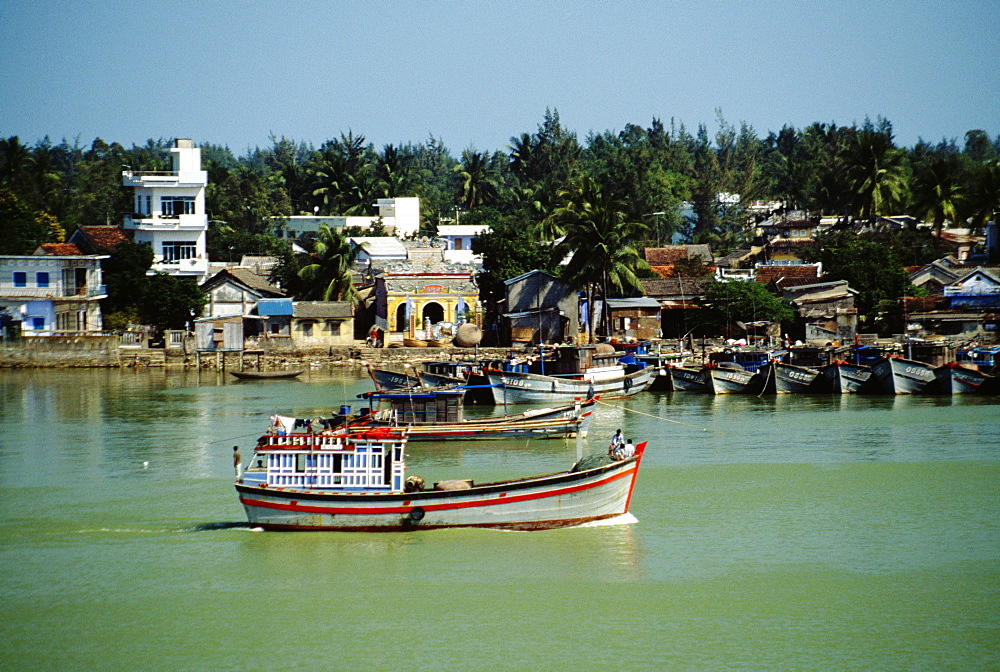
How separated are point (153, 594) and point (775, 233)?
67660 millimetres

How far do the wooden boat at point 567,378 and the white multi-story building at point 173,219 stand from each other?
1011 inches

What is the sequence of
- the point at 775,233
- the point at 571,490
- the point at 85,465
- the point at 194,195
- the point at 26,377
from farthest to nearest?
the point at 775,233 → the point at 194,195 → the point at 26,377 → the point at 85,465 → the point at 571,490

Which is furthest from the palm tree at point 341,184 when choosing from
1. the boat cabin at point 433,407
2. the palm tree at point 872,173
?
the boat cabin at point 433,407

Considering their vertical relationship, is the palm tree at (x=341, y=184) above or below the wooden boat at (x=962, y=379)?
above

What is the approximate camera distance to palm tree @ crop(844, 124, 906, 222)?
69.4 metres

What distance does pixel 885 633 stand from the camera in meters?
15.3

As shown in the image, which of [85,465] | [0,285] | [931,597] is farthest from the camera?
[0,285]

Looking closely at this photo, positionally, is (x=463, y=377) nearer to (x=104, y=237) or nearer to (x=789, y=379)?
(x=789, y=379)

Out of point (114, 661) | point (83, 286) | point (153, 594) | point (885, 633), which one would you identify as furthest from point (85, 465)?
point (83, 286)

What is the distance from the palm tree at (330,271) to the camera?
58.4 meters

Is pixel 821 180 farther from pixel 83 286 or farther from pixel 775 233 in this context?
pixel 83 286

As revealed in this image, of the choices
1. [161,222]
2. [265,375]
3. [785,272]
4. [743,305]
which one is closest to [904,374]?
[743,305]

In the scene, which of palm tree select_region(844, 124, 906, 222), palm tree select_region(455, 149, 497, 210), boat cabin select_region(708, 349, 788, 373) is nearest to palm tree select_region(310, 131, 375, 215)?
palm tree select_region(455, 149, 497, 210)

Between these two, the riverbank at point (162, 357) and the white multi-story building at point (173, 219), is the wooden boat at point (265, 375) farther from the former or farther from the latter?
the white multi-story building at point (173, 219)
